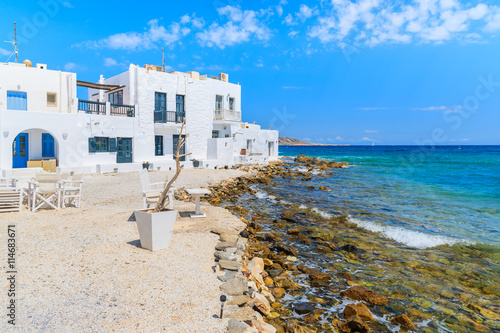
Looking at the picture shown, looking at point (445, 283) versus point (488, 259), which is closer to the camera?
point (445, 283)

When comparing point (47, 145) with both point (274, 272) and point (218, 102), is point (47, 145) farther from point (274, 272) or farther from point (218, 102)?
point (274, 272)

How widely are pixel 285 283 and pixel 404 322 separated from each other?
1.95 metres

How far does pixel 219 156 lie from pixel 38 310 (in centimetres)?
2157

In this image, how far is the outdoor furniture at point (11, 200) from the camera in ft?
26.2

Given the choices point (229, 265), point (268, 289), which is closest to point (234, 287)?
point (229, 265)

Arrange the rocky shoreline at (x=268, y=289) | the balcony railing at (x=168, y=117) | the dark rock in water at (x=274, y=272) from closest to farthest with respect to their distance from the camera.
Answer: the rocky shoreline at (x=268, y=289)
the dark rock in water at (x=274, y=272)
the balcony railing at (x=168, y=117)

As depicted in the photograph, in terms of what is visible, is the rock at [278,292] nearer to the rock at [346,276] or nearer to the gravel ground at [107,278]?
the gravel ground at [107,278]

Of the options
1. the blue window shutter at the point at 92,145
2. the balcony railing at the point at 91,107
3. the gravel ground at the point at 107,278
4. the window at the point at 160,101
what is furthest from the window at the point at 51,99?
the gravel ground at the point at 107,278

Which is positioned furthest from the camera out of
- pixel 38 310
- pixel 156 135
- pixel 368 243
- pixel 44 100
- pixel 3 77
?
pixel 156 135

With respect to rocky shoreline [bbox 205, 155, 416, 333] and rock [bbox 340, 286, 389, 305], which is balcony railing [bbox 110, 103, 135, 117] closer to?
rocky shoreline [bbox 205, 155, 416, 333]

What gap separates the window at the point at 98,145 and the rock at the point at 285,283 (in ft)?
55.3

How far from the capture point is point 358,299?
5215 mm

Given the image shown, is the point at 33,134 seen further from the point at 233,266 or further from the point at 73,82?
the point at 233,266

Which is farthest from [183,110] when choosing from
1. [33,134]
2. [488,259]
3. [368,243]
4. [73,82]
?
[488,259]
